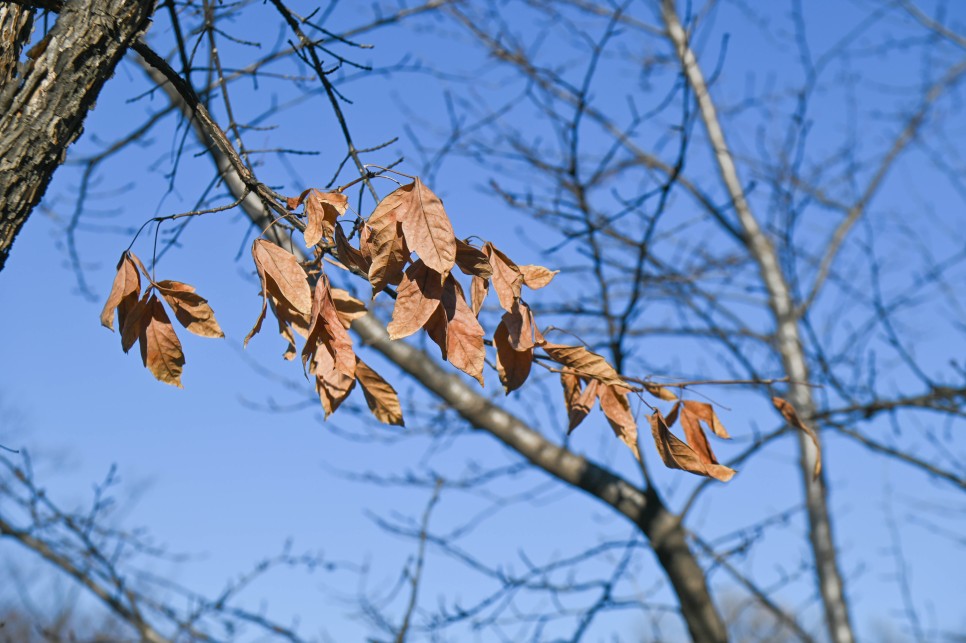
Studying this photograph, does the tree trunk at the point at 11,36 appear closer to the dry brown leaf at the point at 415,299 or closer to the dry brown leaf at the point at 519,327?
the dry brown leaf at the point at 415,299

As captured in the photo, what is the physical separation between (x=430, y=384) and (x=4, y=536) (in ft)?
6.01

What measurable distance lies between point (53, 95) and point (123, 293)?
0.35 metres

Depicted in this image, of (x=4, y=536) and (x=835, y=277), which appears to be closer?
(x=4, y=536)

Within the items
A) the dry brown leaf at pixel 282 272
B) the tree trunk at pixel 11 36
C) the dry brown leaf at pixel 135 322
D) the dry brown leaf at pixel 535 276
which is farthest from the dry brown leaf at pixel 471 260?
the tree trunk at pixel 11 36

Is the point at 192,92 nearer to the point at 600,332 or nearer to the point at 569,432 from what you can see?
the point at 569,432

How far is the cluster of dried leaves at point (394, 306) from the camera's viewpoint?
122 cm

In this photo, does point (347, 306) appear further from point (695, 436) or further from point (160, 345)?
point (695, 436)

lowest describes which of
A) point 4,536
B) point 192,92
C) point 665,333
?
point 4,536

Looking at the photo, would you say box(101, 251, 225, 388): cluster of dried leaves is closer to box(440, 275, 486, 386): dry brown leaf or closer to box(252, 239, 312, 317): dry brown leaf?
box(252, 239, 312, 317): dry brown leaf

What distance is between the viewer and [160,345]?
1.38 m

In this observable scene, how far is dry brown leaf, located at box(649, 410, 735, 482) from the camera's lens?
4.80 ft

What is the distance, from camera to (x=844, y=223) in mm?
6594

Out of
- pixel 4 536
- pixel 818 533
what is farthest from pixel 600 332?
pixel 4 536

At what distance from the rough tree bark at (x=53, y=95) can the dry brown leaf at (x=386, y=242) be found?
57 cm
